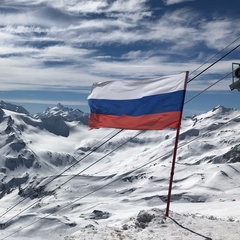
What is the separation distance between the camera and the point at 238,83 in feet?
66.0

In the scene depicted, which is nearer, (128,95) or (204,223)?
(204,223)

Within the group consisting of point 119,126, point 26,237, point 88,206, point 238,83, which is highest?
point 238,83

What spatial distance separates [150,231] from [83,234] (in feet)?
10.9

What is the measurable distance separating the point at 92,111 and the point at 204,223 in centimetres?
878

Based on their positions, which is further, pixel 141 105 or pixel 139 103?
pixel 139 103

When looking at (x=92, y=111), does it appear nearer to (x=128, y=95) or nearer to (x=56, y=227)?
(x=128, y=95)

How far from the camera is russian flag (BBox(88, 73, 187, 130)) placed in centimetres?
1945

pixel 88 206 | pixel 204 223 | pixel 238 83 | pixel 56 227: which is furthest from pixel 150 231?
pixel 88 206

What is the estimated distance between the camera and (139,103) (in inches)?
820

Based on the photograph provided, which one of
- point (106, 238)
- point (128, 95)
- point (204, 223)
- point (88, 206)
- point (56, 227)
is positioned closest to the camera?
point (106, 238)

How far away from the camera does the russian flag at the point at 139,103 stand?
1945 centimetres

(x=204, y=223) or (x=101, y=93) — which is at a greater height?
→ (x=101, y=93)

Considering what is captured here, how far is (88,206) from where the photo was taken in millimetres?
187625

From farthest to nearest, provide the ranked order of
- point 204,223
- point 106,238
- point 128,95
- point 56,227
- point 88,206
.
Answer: point 88,206
point 56,227
point 128,95
point 204,223
point 106,238
